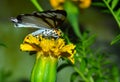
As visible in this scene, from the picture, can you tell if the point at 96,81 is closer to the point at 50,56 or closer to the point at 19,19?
the point at 50,56

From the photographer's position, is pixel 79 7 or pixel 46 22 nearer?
pixel 46 22

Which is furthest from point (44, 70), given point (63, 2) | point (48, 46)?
point (63, 2)

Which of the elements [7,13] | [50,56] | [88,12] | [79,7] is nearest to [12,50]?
[7,13]

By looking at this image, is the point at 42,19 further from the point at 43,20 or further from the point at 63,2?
the point at 63,2

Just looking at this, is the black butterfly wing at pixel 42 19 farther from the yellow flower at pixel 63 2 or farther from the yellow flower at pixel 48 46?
the yellow flower at pixel 63 2

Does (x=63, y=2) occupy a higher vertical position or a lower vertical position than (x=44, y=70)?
higher

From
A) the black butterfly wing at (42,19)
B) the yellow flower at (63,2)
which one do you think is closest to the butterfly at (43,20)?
the black butterfly wing at (42,19)

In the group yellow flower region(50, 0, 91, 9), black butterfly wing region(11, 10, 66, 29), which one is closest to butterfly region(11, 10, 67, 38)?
black butterfly wing region(11, 10, 66, 29)
